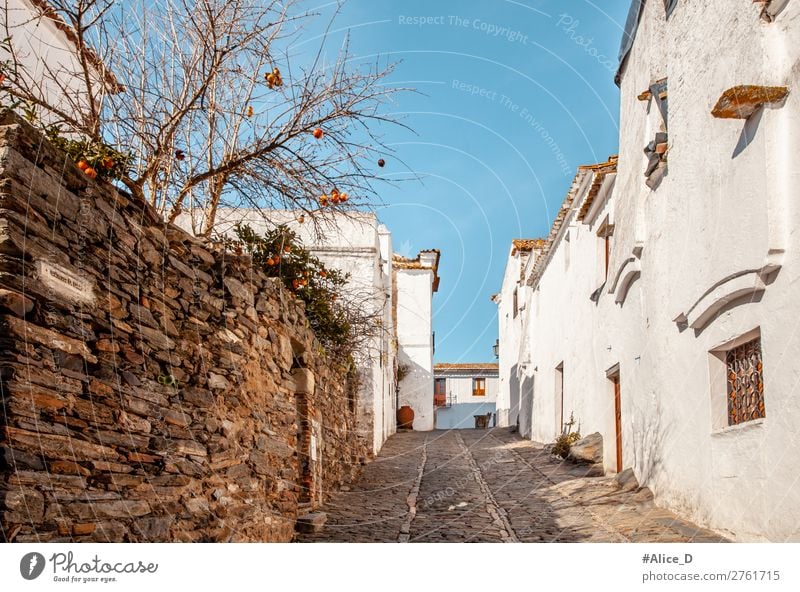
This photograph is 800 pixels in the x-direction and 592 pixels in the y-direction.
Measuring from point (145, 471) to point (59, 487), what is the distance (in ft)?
2.20

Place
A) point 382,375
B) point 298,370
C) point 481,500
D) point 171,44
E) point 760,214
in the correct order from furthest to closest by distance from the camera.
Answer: point 382,375
point 481,500
point 298,370
point 171,44
point 760,214

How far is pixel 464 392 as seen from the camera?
27.7 m

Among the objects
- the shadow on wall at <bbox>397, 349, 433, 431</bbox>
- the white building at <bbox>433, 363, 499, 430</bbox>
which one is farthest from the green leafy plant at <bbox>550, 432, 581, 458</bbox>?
the white building at <bbox>433, 363, 499, 430</bbox>

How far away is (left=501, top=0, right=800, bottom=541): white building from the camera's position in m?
4.11

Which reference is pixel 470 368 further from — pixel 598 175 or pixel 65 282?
pixel 65 282

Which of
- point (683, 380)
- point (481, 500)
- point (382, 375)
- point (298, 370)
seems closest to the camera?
point (683, 380)

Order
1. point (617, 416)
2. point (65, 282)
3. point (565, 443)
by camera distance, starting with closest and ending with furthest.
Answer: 1. point (65, 282)
2. point (617, 416)
3. point (565, 443)

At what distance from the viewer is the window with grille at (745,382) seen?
452 centimetres

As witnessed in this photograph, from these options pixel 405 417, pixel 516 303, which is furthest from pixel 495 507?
pixel 405 417

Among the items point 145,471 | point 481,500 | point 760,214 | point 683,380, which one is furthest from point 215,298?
point 481,500

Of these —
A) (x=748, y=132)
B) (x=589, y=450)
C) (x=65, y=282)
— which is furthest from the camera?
(x=589, y=450)

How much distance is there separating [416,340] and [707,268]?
1590 cm
